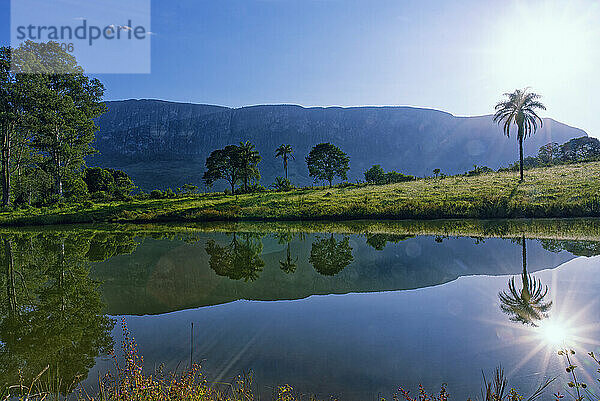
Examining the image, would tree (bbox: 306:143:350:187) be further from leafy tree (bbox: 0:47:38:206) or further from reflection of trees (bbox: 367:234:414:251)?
reflection of trees (bbox: 367:234:414:251)

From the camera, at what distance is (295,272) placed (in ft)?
42.4

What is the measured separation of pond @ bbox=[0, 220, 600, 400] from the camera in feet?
17.1

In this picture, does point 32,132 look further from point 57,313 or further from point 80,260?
point 57,313

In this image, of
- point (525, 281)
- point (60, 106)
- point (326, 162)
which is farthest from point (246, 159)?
point (525, 281)

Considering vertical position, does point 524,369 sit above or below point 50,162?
below

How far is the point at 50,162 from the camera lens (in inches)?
1746

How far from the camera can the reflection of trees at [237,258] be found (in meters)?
12.8

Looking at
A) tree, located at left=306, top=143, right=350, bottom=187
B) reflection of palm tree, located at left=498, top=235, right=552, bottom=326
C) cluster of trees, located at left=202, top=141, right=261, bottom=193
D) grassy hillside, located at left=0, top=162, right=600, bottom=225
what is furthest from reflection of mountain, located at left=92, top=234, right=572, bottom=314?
tree, located at left=306, top=143, right=350, bottom=187

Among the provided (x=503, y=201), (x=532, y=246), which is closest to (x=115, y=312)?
(x=532, y=246)

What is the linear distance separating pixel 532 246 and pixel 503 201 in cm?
1599

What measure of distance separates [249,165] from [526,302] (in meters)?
70.0

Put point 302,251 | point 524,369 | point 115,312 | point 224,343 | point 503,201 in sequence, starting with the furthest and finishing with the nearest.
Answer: point 503,201
point 302,251
point 115,312
point 224,343
point 524,369

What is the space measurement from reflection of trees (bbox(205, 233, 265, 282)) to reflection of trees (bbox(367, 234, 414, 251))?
611cm

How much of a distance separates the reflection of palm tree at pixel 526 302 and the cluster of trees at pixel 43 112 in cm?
4448
